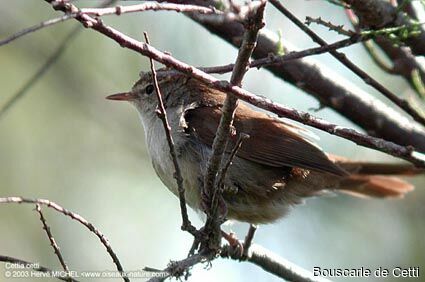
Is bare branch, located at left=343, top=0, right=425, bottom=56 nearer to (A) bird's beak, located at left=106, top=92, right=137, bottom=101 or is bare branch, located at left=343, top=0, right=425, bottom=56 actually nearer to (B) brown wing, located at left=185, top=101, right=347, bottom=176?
(B) brown wing, located at left=185, top=101, right=347, bottom=176

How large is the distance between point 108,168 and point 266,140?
3659 mm

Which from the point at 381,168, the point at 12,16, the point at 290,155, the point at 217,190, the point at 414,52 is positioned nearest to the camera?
the point at 217,190

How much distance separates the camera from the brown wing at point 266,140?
200 inches

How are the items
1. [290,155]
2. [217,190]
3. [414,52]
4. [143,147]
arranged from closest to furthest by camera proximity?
[217,190] → [414,52] → [290,155] → [143,147]

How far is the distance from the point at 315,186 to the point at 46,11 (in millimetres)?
4071

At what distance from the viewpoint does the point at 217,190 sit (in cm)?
388

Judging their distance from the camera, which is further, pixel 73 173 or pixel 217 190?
pixel 73 173

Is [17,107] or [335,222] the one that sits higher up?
[17,107]

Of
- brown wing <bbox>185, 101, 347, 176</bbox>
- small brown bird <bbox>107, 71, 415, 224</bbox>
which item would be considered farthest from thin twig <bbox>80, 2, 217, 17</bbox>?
brown wing <bbox>185, 101, 347, 176</bbox>

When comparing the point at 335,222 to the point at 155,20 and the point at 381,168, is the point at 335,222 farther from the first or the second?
the point at 155,20

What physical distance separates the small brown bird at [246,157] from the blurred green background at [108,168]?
172 cm

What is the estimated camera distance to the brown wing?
5.08 m

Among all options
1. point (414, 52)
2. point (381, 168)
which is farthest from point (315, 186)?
point (414, 52)

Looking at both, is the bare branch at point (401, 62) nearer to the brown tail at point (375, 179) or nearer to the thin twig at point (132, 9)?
the brown tail at point (375, 179)
